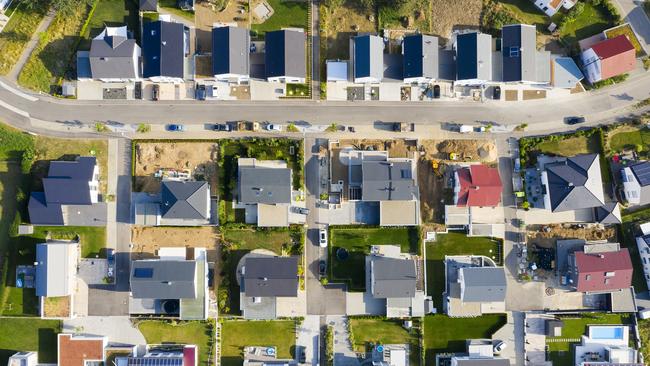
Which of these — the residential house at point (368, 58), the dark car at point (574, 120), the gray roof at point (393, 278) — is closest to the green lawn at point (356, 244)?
the gray roof at point (393, 278)

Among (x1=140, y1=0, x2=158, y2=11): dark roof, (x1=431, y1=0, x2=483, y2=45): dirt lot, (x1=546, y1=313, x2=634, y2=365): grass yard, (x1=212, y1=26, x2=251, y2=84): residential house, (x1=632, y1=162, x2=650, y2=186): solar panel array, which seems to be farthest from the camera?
(x1=546, y1=313, x2=634, y2=365): grass yard

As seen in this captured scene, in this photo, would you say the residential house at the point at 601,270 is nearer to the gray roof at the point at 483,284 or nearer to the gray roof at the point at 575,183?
the gray roof at the point at 575,183

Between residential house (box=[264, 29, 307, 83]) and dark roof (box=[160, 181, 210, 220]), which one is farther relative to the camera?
residential house (box=[264, 29, 307, 83])

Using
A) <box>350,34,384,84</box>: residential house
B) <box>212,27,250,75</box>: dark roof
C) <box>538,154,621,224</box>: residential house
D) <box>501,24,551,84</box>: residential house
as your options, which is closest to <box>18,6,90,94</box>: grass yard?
<box>212,27,250,75</box>: dark roof

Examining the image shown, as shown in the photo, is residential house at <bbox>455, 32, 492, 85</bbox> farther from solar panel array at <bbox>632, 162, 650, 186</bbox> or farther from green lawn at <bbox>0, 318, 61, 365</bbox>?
green lawn at <bbox>0, 318, 61, 365</bbox>

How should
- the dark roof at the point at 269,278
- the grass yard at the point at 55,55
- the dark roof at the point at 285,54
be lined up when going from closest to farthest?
1. the dark roof at the point at 285,54
2. the dark roof at the point at 269,278
3. the grass yard at the point at 55,55
